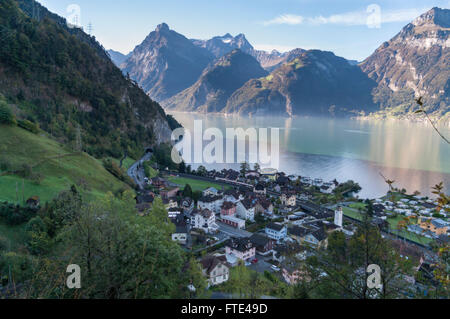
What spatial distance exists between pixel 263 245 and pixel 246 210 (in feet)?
18.4

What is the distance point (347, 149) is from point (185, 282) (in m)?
58.7

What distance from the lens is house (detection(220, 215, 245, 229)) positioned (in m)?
20.3

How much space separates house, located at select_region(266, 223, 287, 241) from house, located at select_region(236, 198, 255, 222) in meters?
3.17

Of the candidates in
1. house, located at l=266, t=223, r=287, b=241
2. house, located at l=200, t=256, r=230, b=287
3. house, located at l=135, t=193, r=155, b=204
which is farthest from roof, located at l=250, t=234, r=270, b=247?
house, located at l=135, t=193, r=155, b=204

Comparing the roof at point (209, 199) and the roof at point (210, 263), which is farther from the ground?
the roof at point (210, 263)

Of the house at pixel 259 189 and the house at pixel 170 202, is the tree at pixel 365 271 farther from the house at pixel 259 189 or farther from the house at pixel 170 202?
the house at pixel 259 189

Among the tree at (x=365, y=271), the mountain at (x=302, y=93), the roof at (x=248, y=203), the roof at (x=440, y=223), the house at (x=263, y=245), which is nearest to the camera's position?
the tree at (x=365, y=271)

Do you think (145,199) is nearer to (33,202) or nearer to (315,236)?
(33,202)

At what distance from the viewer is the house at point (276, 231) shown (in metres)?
18.7

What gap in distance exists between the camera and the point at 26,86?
96.7 feet

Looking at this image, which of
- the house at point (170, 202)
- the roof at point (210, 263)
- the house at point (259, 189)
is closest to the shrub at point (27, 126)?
the house at point (170, 202)

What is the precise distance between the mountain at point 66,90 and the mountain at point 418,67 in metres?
146

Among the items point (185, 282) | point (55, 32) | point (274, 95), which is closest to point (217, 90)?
point (274, 95)

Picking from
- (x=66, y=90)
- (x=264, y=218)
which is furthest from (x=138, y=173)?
(x=264, y=218)
